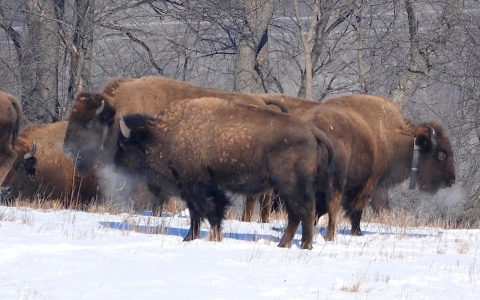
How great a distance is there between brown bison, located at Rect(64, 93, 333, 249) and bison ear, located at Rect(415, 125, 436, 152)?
2957 millimetres

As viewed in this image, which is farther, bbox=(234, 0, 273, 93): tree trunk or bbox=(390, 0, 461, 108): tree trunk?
bbox=(234, 0, 273, 93): tree trunk

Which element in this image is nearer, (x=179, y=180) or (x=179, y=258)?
(x=179, y=258)

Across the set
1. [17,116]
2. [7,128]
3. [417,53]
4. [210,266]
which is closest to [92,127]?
[7,128]

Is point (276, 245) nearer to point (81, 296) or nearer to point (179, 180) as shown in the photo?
point (179, 180)

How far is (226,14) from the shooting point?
21.6 meters

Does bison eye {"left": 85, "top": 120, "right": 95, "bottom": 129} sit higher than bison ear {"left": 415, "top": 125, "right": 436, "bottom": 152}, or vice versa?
bison ear {"left": 415, "top": 125, "right": 436, "bottom": 152}

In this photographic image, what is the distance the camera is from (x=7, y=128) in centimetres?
1287

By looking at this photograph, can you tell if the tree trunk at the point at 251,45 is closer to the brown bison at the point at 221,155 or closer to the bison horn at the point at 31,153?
the bison horn at the point at 31,153

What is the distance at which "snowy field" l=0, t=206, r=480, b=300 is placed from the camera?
5996 millimetres

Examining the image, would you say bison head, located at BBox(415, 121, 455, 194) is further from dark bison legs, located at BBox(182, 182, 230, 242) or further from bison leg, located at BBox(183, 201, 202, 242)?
bison leg, located at BBox(183, 201, 202, 242)

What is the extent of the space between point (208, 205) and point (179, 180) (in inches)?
16.8

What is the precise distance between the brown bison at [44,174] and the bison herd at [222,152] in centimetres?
2

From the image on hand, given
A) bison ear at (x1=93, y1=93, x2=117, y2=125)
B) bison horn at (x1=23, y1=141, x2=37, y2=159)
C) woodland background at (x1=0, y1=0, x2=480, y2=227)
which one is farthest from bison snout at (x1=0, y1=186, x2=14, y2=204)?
woodland background at (x1=0, y1=0, x2=480, y2=227)

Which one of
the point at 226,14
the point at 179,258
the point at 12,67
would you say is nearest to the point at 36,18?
the point at 12,67
